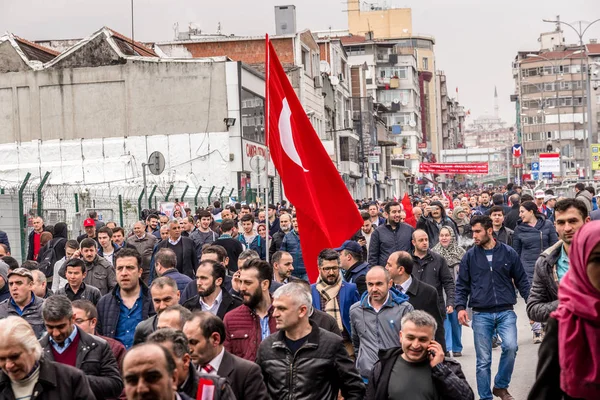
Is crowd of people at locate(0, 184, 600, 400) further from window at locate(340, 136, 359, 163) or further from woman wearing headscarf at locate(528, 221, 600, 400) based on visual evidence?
window at locate(340, 136, 359, 163)

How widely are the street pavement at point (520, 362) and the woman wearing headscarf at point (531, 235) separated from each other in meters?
1.07

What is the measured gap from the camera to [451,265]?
47.4 ft

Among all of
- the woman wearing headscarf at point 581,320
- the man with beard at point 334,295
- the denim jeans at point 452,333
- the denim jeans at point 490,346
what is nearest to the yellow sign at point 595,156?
the denim jeans at point 452,333

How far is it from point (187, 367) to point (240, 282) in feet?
9.58

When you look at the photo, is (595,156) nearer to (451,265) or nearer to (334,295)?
(451,265)

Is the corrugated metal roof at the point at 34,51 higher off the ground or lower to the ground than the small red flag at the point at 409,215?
higher

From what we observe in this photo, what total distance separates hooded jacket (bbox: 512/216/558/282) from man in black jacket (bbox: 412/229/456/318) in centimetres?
360

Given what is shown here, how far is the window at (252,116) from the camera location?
45.9 metres

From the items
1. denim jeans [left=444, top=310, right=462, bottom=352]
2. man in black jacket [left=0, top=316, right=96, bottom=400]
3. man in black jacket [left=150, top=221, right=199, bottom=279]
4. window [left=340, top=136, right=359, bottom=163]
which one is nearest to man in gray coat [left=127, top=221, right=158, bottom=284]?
man in black jacket [left=150, top=221, right=199, bottom=279]

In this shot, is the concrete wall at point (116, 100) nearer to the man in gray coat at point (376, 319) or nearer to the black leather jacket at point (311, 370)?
the man in gray coat at point (376, 319)

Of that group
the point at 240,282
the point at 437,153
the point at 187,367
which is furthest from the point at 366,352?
the point at 437,153

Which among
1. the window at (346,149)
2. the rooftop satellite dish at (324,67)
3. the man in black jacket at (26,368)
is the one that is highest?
the rooftop satellite dish at (324,67)

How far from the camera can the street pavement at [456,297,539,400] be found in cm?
1141

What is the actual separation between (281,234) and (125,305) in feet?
28.0
